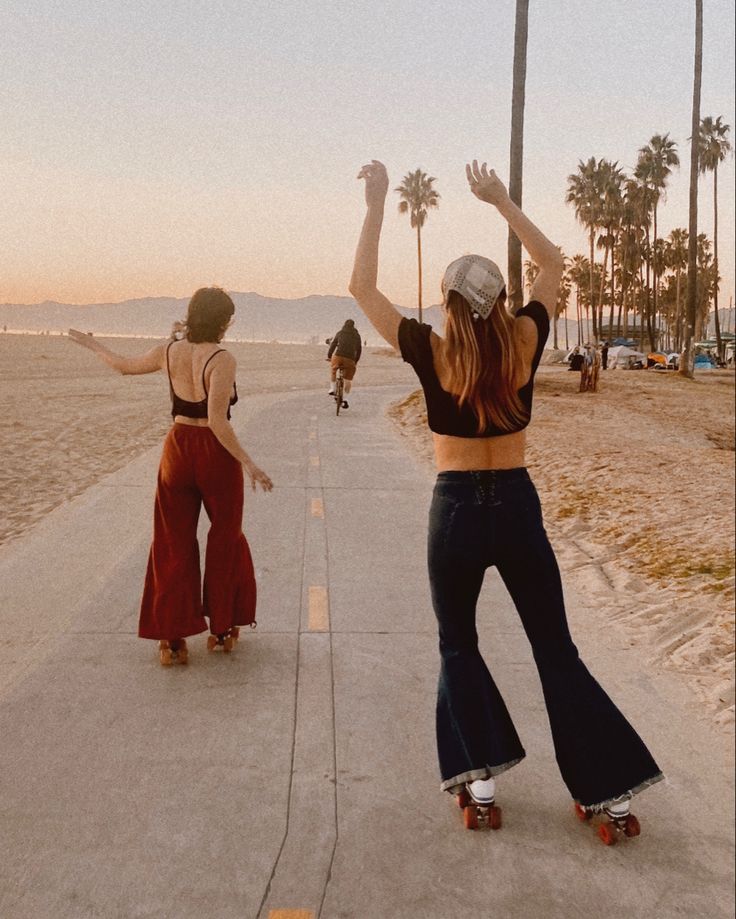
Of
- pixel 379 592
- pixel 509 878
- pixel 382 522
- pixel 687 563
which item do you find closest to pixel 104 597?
pixel 379 592

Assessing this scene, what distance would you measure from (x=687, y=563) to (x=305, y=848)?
17.1ft

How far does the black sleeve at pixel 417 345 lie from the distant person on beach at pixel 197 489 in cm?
179

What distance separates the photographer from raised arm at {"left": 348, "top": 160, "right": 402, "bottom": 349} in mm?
2955

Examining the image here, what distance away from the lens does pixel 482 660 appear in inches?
130

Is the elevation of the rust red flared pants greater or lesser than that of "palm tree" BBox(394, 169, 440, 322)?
lesser

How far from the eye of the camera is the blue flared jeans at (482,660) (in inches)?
123

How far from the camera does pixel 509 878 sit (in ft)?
9.95

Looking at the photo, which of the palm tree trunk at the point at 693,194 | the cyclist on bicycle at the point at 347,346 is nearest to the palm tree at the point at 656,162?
the palm tree trunk at the point at 693,194

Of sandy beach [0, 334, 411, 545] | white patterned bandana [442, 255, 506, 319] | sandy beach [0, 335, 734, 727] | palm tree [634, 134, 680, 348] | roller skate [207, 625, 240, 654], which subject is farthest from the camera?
palm tree [634, 134, 680, 348]

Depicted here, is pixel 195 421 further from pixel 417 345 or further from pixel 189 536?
pixel 417 345

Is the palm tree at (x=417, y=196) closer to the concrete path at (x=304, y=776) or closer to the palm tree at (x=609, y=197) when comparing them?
the palm tree at (x=609, y=197)

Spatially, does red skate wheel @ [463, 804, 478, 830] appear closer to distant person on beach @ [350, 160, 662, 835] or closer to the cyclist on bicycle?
distant person on beach @ [350, 160, 662, 835]

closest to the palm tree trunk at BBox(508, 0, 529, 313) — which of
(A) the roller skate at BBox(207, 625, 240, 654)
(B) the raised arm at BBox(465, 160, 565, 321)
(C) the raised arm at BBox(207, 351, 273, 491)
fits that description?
(A) the roller skate at BBox(207, 625, 240, 654)

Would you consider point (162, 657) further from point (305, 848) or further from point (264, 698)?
point (305, 848)
